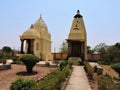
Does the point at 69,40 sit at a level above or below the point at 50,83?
above

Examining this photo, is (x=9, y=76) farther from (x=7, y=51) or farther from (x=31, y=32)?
(x=7, y=51)

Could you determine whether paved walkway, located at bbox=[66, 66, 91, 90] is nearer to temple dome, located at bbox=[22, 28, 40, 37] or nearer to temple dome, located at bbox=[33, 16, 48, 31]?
temple dome, located at bbox=[22, 28, 40, 37]

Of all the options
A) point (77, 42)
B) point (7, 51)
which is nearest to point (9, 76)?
point (77, 42)

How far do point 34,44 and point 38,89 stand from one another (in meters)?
30.1

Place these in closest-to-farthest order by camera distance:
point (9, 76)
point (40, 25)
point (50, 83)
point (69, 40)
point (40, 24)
→ point (50, 83) < point (9, 76) < point (69, 40) < point (40, 25) < point (40, 24)

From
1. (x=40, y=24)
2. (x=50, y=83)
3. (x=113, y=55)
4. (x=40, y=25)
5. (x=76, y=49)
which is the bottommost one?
(x=50, y=83)

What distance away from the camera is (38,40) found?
A: 38.8 meters

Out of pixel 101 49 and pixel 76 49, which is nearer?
→ pixel 76 49

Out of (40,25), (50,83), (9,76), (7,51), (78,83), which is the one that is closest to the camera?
(50,83)

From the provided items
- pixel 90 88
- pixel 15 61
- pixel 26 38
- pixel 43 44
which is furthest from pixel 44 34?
pixel 90 88

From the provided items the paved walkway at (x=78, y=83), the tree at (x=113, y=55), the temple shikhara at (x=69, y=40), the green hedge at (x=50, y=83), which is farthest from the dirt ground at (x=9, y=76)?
the tree at (x=113, y=55)

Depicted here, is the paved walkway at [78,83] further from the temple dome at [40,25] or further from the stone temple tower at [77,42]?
the temple dome at [40,25]

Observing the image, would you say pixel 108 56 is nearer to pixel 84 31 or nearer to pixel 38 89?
pixel 84 31

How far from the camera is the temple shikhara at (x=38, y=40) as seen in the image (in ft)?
120
